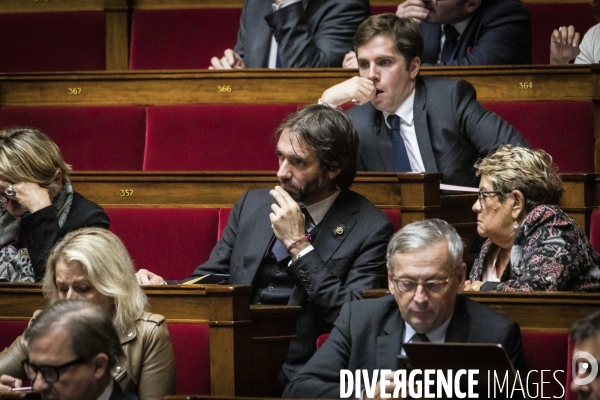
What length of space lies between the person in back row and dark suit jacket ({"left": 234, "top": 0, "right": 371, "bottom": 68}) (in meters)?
0.27

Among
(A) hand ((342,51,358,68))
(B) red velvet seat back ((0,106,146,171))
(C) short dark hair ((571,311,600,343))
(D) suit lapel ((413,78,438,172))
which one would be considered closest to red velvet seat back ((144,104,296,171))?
(B) red velvet seat back ((0,106,146,171))

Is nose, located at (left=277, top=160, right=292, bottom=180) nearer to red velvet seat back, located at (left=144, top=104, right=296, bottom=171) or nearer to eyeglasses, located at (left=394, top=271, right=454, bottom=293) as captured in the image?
eyeglasses, located at (left=394, top=271, right=454, bottom=293)

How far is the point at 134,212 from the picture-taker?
1.73 meters

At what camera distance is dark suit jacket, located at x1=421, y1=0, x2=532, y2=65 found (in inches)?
79.0

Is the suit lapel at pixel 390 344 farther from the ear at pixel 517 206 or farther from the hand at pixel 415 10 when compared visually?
the hand at pixel 415 10

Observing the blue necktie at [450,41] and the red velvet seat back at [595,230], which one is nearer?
the red velvet seat back at [595,230]

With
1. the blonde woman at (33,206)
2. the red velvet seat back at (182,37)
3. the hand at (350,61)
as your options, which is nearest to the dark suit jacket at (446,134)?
the hand at (350,61)

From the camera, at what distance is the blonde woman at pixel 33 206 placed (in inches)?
59.1

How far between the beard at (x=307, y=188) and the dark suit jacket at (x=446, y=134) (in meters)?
0.32

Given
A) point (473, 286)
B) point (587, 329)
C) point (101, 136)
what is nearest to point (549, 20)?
point (101, 136)

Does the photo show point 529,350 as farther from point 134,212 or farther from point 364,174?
point 134,212

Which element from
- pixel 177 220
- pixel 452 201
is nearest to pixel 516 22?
pixel 452 201

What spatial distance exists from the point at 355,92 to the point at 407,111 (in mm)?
93

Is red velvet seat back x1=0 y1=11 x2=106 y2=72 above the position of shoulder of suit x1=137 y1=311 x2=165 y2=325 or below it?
above
